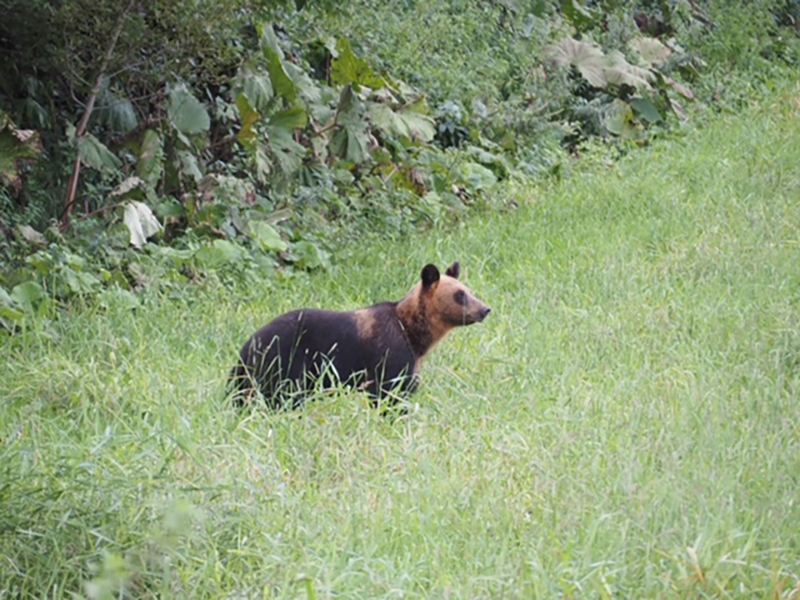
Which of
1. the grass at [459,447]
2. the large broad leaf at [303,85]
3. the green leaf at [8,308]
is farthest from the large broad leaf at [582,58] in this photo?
the green leaf at [8,308]

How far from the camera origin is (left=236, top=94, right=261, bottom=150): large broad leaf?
10.3 meters

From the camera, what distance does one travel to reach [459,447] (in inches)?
244

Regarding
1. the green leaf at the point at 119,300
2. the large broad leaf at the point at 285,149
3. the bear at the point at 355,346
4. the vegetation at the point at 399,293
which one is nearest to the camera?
the vegetation at the point at 399,293

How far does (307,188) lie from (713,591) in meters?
7.39

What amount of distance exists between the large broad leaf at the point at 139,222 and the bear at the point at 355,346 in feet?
7.77

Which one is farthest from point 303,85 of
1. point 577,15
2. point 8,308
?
point 577,15

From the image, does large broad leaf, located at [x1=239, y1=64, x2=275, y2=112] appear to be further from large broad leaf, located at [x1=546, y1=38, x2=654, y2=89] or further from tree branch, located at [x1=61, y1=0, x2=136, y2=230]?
large broad leaf, located at [x1=546, y1=38, x2=654, y2=89]

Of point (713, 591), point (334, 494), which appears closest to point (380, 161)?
point (334, 494)

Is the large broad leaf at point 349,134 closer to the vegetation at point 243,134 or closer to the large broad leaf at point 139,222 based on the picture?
the vegetation at point 243,134

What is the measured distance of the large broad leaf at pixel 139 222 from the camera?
9.09 metres

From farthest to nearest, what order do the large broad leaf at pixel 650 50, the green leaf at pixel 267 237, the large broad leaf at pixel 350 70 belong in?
the large broad leaf at pixel 650 50, the large broad leaf at pixel 350 70, the green leaf at pixel 267 237

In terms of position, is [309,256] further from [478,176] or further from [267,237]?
[478,176]

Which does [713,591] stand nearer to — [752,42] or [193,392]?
[193,392]

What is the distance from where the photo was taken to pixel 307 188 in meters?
11.3
